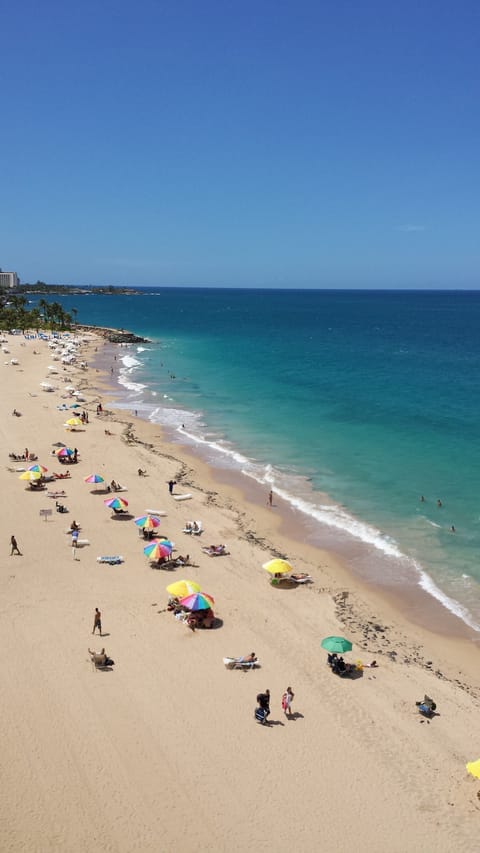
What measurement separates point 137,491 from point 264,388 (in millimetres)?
29504

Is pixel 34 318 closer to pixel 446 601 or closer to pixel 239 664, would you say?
pixel 446 601

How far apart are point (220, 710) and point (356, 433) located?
91.9ft

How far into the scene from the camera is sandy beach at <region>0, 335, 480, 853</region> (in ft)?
35.2

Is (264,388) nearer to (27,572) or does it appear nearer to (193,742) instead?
(27,572)

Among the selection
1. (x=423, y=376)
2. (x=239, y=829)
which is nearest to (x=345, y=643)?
(x=239, y=829)

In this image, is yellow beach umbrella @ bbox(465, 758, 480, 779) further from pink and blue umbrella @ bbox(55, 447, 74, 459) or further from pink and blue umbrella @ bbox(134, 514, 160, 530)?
pink and blue umbrella @ bbox(55, 447, 74, 459)

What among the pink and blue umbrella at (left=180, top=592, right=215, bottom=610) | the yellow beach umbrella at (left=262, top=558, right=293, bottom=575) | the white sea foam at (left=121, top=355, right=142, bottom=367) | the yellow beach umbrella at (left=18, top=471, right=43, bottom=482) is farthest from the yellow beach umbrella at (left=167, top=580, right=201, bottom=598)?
the white sea foam at (left=121, top=355, right=142, bottom=367)

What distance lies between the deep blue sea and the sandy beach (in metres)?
3.22

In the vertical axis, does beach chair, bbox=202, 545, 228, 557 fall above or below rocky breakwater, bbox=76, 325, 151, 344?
below

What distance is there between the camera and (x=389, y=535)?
24719mm

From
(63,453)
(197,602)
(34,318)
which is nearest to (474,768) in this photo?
(197,602)

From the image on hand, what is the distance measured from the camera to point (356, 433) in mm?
39750

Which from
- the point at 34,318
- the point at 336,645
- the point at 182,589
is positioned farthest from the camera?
the point at 34,318

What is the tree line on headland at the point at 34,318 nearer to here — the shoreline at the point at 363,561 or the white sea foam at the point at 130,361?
the white sea foam at the point at 130,361
